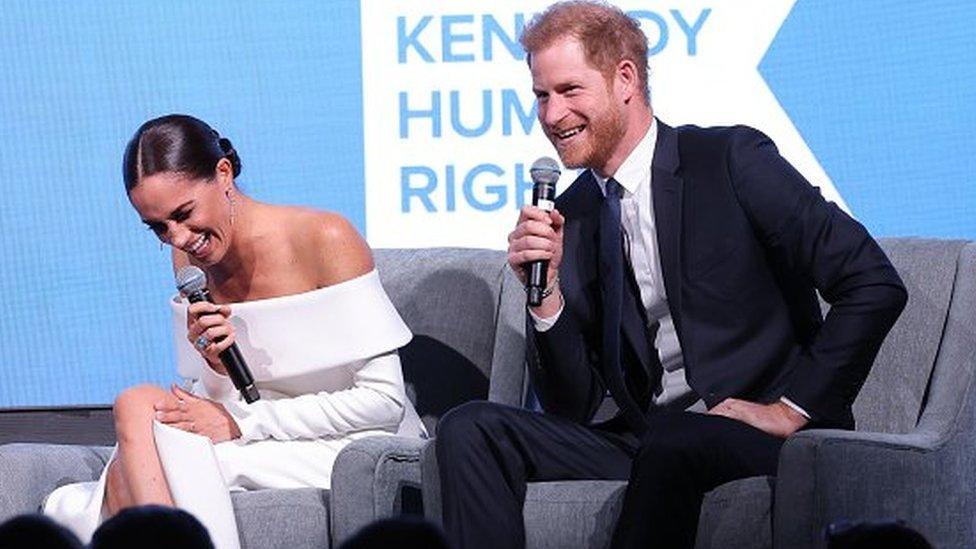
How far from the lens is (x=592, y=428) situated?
3.51 meters

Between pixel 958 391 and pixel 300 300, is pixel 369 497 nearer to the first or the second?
pixel 300 300

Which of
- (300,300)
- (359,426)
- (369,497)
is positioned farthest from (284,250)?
(369,497)

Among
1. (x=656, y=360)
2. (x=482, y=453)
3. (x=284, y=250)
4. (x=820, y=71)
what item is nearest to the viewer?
(x=482, y=453)

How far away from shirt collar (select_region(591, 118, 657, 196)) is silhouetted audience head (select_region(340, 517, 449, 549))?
188 centimetres

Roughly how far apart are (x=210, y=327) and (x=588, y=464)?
743 millimetres

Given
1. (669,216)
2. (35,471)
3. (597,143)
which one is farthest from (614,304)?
(35,471)

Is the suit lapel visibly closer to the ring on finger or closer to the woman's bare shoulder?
the woman's bare shoulder

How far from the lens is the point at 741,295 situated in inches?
132

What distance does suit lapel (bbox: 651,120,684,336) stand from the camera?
337 centimetres

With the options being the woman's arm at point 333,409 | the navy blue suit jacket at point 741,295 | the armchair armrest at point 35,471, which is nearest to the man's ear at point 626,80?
the navy blue suit jacket at point 741,295

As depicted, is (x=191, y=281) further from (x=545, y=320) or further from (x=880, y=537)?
(x=880, y=537)

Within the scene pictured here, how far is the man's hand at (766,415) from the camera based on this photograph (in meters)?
3.18

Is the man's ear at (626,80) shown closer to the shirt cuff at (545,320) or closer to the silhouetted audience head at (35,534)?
the shirt cuff at (545,320)

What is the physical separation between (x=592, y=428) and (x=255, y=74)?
1.38m
